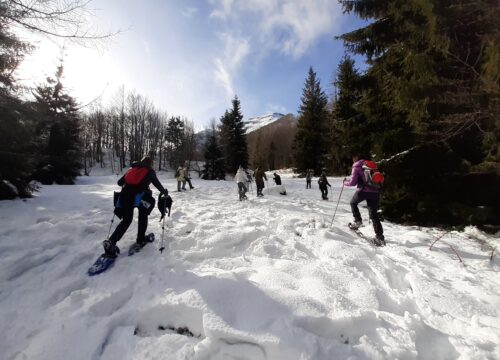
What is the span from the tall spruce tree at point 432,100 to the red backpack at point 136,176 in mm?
6188

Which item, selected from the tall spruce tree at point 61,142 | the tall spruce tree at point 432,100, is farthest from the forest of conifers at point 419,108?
the tall spruce tree at point 61,142

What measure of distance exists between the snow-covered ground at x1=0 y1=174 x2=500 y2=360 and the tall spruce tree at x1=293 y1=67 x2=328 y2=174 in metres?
29.3

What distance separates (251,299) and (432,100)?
19.8ft

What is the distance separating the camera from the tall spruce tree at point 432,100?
526 centimetres

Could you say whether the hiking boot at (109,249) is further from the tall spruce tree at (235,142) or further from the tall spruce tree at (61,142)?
the tall spruce tree at (235,142)

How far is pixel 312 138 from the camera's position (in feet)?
112

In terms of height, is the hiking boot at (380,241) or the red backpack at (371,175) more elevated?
the red backpack at (371,175)

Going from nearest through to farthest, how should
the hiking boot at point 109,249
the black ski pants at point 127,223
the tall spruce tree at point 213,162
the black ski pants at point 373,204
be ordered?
1. the hiking boot at point 109,249
2. the black ski pants at point 127,223
3. the black ski pants at point 373,204
4. the tall spruce tree at point 213,162

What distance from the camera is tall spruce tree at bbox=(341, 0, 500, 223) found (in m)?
5.26

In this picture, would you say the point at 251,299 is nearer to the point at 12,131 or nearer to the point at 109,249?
the point at 109,249

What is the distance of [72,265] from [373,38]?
10038mm

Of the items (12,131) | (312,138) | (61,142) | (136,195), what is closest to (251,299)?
(136,195)

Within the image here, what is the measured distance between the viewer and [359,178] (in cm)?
596

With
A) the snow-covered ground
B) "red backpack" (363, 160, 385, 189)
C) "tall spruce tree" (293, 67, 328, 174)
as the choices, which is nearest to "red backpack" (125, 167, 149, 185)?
the snow-covered ground
